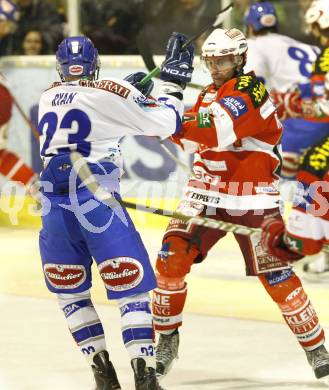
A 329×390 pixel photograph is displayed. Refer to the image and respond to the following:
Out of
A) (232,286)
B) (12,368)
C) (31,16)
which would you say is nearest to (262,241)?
(12,368)

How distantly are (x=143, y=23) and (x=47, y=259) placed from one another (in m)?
5.02

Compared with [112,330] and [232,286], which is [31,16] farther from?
[112,330]

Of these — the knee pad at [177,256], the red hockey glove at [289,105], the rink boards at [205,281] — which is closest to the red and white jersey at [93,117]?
the knee pad at [177,256]

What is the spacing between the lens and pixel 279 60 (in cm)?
889

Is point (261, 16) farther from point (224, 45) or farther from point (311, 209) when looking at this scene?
point (311, 209)

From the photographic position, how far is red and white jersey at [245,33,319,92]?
29.1ft

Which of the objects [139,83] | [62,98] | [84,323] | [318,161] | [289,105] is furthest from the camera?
[289,105]

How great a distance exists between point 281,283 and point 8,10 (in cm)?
520

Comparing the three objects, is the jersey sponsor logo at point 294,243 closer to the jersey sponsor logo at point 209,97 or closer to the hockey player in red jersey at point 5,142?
the jersey sponsor logo at point 209,97

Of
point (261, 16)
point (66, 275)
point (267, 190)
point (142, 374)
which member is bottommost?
point (261, 16)

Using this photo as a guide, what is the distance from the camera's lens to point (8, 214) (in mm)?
9586

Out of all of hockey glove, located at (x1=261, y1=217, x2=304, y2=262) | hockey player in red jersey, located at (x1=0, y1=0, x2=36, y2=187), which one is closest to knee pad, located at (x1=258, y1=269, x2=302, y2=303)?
hockey glove, located at (x1=261, y1=217, x2=304, y2=262)

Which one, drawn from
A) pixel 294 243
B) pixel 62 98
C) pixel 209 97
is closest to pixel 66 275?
pixel 62 98

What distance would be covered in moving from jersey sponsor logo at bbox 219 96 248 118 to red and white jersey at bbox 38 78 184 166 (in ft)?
1.03
